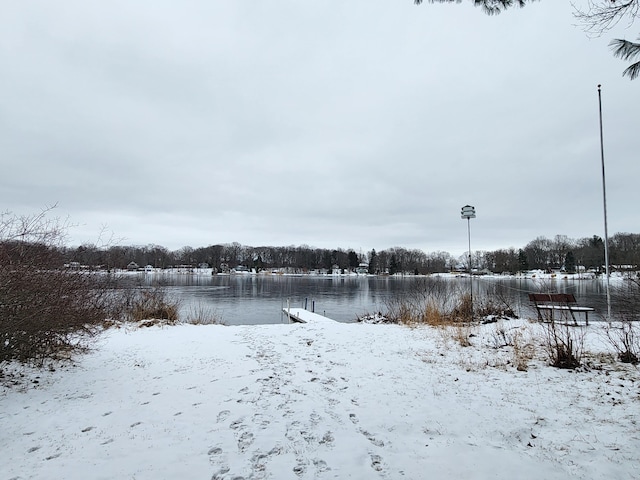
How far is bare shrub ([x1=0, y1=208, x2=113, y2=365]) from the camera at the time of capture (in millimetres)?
4270

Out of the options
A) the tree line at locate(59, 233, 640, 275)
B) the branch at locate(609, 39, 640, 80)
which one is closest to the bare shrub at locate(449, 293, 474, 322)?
the branch at locate(609, 39, 640, 80)

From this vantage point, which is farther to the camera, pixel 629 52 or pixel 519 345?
pixel 519 345

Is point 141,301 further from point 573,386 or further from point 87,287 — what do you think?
point 573,386

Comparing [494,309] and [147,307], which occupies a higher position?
[147,307]

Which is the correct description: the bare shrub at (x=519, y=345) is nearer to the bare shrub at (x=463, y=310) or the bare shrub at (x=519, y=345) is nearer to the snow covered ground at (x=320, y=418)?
the snow covered ground at (x=320, y=418)

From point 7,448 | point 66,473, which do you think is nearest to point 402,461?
point 66,473

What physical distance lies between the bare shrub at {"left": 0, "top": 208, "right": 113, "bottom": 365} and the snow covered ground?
43 cm

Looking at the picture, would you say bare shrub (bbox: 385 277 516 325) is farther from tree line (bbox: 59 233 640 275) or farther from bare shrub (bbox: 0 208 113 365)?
tree line (bbox: 59 233 640 275)

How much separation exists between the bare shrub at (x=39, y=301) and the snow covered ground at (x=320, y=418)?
0.43 metres

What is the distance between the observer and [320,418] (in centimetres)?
374

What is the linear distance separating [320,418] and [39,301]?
157 inches

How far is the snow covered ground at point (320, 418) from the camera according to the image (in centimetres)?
279

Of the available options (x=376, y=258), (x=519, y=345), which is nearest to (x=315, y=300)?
(x=519, y=345)

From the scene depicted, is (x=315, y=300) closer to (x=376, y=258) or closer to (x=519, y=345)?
(x=519, y=345)
